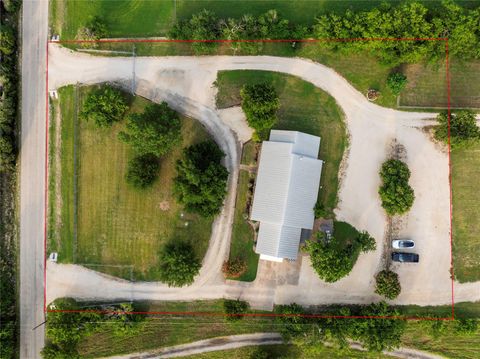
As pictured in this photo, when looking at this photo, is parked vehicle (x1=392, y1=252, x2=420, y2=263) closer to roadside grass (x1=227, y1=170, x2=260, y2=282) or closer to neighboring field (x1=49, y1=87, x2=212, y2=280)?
roadside grass (x1=227, y1=170, x2=260, y2=282)

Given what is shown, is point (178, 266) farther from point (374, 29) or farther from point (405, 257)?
point (374, 29)

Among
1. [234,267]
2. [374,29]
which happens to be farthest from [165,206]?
[374,29]

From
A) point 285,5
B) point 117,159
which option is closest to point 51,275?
point 117,159

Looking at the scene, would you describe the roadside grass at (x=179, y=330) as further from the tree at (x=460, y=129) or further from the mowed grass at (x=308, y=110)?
the tree at (x=460, y=129)

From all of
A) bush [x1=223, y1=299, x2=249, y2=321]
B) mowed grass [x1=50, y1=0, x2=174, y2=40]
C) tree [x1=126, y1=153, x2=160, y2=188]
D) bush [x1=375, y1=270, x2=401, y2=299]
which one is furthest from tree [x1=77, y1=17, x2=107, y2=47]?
bush [x1=375, y1=270, x2=401, y2=299]

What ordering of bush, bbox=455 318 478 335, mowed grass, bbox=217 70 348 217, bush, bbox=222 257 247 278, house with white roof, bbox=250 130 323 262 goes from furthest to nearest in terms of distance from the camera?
mowed grass, bbox=217 70 348 217 < bush, bbox=455 318 478 335 < bush, bbox=222 257 247 278 < house with white roof, bbox=250 130 323 262

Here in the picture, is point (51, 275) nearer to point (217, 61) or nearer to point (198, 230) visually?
point (198, 230)
